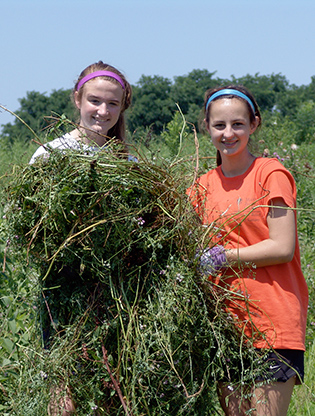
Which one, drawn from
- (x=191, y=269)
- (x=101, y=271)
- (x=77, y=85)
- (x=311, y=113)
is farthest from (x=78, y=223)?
(x=311, y=113)

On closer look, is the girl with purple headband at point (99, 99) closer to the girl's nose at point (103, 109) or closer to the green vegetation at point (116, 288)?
the girl's nose at point (103, 109)

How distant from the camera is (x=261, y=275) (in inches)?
75.8

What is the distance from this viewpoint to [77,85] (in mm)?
2463

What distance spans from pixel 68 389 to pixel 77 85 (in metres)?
1.32

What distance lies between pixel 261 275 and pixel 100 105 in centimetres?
96

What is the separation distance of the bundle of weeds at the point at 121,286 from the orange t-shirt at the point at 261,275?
0.08m

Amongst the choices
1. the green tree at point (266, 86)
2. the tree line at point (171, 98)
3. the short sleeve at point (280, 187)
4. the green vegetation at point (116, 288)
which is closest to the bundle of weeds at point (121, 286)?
the green vegetation at point (116, 288)

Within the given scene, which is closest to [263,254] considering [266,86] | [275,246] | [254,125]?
[275,246]

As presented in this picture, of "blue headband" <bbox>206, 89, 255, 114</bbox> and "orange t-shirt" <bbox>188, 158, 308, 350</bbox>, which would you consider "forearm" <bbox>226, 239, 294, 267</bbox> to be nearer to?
"orange t-shirt" <bbox>188, 158, 308, 350</bbox>

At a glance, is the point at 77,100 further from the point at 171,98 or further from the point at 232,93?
the point at 171,98

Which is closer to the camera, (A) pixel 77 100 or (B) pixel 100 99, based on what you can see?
(B) pixel 100 99

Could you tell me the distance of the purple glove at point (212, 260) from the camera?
72.1 inches

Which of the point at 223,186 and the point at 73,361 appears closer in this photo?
the point at 73,361

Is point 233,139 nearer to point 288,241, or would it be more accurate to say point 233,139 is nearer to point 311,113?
point 288,241
